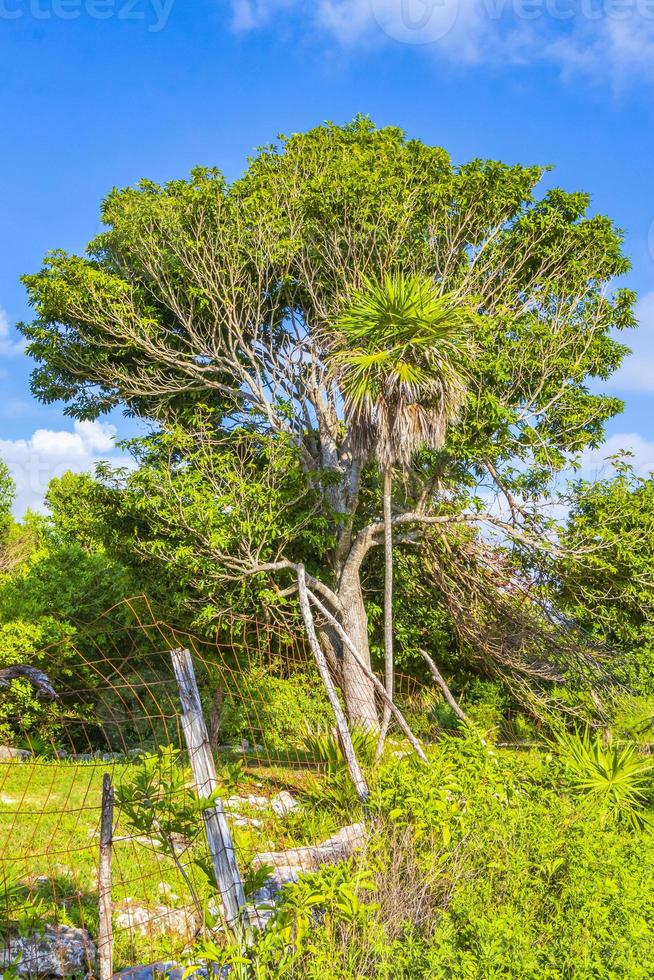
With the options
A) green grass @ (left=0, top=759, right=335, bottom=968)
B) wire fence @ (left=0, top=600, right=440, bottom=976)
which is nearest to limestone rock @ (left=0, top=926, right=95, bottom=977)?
wire fence @ (left=0, top=600, right=440, bottom=976)

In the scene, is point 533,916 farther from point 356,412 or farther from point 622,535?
point 622,535

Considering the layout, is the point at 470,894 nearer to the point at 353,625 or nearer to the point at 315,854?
the point at 315,854

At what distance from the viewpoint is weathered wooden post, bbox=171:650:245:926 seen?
355cm

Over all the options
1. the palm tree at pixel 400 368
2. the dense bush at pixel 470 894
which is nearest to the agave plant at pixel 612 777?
the dense bush at pixel 470 894

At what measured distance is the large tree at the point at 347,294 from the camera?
11461 mm

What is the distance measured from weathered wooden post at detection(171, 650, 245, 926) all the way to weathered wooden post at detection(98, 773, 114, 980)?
44 cm

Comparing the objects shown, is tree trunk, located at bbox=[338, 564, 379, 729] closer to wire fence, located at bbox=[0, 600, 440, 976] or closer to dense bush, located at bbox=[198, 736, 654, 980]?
wire fence, located at bbox=[0, 600, 440, 976]

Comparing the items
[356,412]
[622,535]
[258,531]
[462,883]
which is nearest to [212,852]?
[462,883]

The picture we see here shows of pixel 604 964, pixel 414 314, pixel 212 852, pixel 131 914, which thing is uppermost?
pixel 414 314

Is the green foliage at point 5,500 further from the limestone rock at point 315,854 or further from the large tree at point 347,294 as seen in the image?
the limestone rock at point 315,854

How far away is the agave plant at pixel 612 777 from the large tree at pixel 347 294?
4.29m

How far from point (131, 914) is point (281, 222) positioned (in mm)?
10110

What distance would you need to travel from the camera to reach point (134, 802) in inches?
146

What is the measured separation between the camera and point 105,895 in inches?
138
